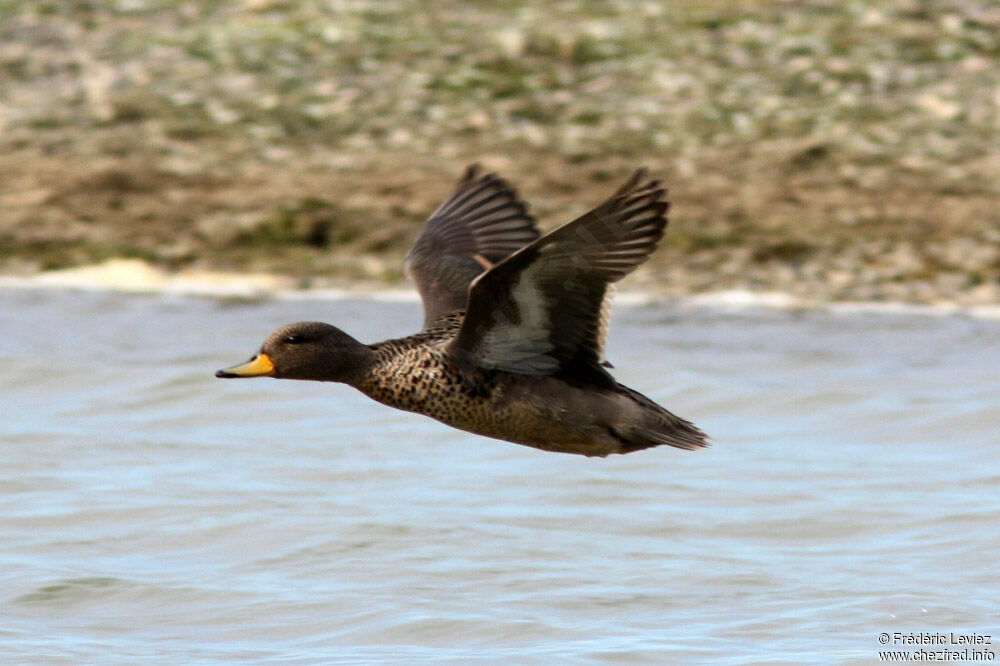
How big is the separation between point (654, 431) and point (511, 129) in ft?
20.3

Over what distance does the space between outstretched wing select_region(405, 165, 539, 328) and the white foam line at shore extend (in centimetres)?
332

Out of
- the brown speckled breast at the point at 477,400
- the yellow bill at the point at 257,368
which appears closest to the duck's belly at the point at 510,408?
the brown speckled breast at the point at 477,400

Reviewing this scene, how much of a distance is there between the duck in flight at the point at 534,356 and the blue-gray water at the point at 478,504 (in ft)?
2.63

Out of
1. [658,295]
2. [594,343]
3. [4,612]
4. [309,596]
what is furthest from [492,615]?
[658,295]

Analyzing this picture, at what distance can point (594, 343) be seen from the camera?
5668 mm

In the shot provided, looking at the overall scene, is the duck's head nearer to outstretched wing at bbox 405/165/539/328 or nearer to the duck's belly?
the duck's belly

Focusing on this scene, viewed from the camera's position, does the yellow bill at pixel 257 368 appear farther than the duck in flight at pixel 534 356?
Answer: Yes

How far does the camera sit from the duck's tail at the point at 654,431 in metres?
5.64

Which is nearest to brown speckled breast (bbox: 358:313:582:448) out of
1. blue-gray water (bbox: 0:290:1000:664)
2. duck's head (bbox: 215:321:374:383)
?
duck's head (bbox: 215:321:374:383)

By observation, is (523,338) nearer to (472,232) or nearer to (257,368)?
Result: (257,368)

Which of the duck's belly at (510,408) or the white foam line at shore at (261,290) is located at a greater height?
the white foam line at shore at (261,290)

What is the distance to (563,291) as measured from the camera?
539 cm

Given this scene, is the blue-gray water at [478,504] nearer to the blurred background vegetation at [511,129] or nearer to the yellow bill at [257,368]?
the blurred background vegetation at [511,129]

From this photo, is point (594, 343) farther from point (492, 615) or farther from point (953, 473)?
point (953, 473)
